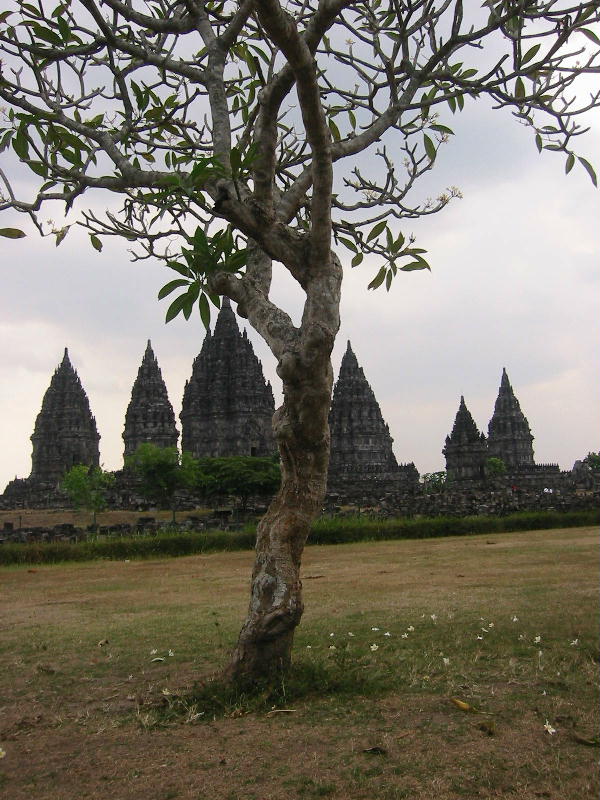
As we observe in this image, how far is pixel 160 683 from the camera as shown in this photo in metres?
5.05

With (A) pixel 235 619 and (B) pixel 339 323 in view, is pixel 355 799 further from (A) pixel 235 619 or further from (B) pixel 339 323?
(A) pixel 235 619

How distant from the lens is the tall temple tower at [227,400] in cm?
5331

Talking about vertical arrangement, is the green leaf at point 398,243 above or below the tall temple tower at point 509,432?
below

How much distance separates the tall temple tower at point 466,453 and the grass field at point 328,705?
44.3 meters

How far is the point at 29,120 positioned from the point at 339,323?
9.79 feet

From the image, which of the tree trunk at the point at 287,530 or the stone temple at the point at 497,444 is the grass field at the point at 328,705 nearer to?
the tree trunk at the point at 287,530

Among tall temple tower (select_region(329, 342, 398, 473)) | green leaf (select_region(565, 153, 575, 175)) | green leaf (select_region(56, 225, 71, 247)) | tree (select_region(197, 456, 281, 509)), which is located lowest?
tree (select_region(197, 456, 281, 509))

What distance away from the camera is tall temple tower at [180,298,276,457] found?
5331 centimetres

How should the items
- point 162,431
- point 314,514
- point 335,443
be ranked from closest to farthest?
point 314,514, point 162,431, point 335,443

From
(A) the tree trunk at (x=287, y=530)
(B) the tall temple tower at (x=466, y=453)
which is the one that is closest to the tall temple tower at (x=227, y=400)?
→ (B) the tall temple tower at (x=466, y=453)

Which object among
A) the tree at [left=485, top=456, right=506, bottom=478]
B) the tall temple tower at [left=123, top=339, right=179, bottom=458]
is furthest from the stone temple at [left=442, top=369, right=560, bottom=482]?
the tall temple tower at [left=123, top=339, right=179, bottom=458]

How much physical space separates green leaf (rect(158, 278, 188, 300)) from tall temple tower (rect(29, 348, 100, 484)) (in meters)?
53.0

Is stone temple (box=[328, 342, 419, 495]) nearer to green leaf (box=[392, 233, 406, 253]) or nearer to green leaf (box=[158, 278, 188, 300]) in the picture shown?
green leaf (box=[392, 233, 406, 253])

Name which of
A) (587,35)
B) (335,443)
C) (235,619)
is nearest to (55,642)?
(235,619)
